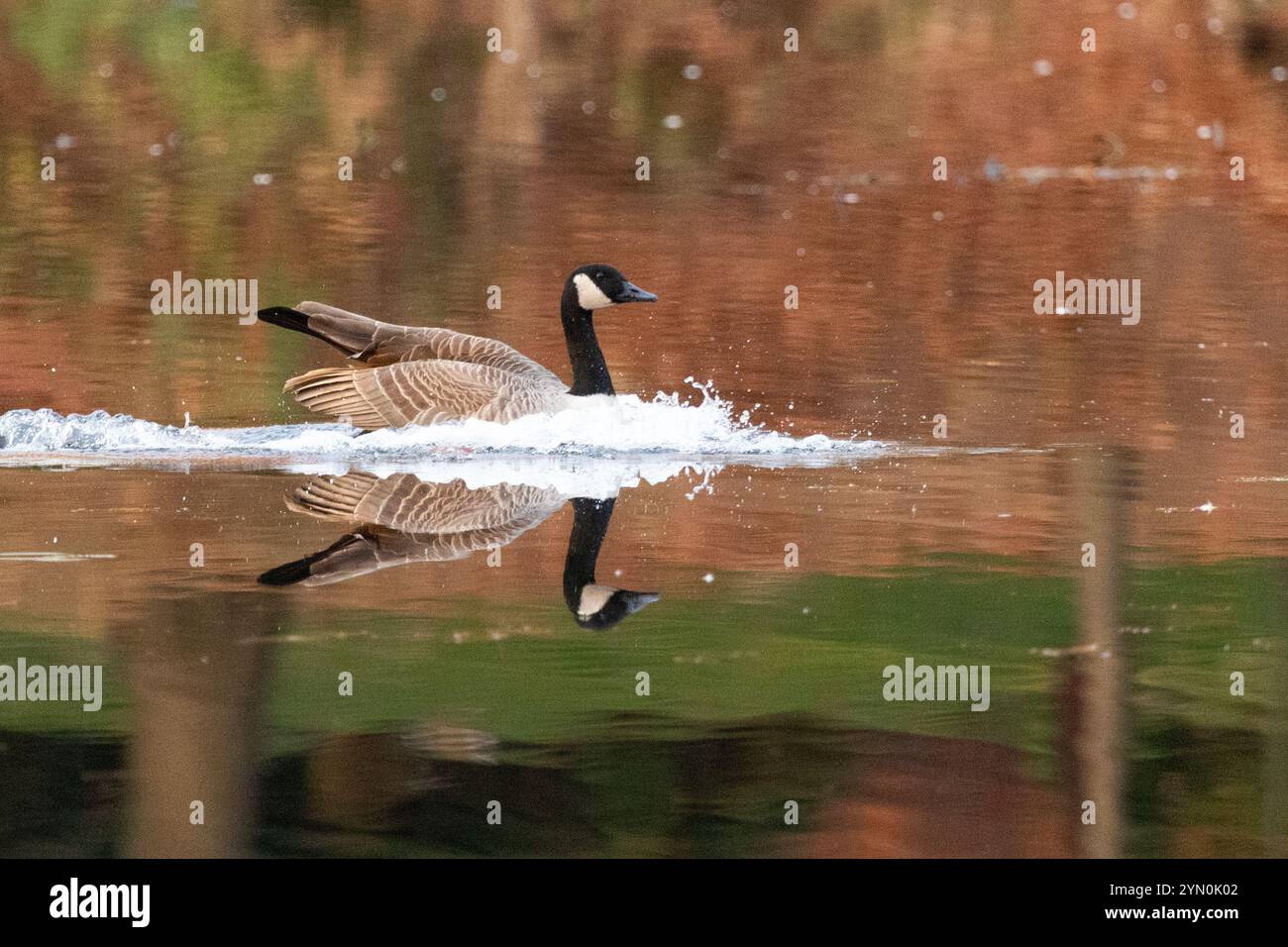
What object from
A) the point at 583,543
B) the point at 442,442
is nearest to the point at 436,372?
the point at 442,442

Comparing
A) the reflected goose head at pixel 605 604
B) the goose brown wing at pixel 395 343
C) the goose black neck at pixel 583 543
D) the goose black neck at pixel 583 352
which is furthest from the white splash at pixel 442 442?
the reflected goose head at pixel 605 604

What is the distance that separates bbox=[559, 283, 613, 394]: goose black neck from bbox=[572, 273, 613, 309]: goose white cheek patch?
0.03 metres

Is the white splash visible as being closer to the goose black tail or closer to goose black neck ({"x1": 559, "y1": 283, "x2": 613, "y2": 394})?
goose black neck ({"x1": 559, "y1": 283, "x2": 613, "y2": 394})

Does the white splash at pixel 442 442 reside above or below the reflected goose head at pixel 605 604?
above

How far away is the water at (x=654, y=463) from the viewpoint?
530 cm

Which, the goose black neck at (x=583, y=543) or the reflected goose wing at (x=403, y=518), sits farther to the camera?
the reflected goose wing at (x=403, y=518)

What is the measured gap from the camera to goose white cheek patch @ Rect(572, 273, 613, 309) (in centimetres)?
1083

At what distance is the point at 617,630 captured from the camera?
660cm

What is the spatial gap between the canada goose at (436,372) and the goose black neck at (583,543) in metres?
1.53

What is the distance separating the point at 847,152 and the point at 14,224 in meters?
7.93

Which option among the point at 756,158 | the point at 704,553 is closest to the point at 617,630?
the point at 704,553

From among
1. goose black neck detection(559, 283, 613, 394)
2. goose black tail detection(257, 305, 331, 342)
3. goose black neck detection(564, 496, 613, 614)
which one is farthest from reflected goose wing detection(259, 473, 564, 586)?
goose black neck detection(559, 283, 613, 394)

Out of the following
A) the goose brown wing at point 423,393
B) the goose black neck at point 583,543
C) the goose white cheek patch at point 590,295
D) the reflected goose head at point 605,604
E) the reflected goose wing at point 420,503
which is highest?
the goose white cheek patch at point 590,295

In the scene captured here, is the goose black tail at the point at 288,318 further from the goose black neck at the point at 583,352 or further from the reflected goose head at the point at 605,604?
the reflected goose head at the point at 605,604
